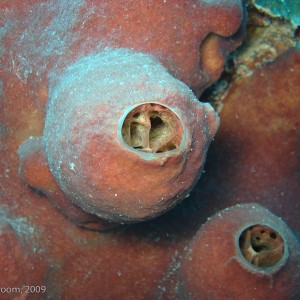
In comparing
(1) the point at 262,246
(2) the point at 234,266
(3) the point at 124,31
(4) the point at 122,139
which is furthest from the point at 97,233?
(3) the point at 124,31

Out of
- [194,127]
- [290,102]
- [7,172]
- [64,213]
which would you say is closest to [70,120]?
[194,127]

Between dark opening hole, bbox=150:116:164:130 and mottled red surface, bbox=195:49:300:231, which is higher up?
dark opening hole, bbox=150:116:164:130

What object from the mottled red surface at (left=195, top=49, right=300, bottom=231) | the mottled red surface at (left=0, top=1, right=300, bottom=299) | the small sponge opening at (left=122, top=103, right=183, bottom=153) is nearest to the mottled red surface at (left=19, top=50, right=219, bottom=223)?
the small sponge opening at (left=122, top=103, right=183, bottom=153)

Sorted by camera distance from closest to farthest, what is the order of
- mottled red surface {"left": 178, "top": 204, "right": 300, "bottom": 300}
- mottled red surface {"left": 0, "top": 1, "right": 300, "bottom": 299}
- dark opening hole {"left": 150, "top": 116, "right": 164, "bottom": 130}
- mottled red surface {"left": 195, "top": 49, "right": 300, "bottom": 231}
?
dark opening hole {"left": 150, "top": 116, "right": 164, "bottom": 130}
mottled red surface {"left": 178, "top": 204, "right": 300, "bottom": 300}
mottled red surface {"left": 0, "top": 1, "right": 300, "bottom": 299}
mottled red surface {"left": 195, "top": 49, "right": 300, "bottom": 231}

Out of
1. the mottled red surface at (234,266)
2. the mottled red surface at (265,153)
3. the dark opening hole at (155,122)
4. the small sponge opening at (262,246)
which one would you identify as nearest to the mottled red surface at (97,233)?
the mottled red surface at (265,153)

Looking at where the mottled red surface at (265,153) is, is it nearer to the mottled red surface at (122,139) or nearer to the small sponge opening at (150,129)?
the mottled red surface at (122,139)

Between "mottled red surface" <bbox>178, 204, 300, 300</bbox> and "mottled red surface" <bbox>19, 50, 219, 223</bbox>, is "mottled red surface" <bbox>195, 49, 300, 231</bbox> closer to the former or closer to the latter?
"mottled red surface" <bbox>178, 204, 300, 300</bbox>

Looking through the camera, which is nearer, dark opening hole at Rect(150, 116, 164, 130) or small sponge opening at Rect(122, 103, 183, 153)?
small sponge opening at Rect(122, 103, 183, 153)

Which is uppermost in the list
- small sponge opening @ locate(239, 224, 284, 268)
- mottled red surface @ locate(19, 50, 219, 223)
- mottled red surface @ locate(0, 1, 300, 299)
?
mottled red surface @ locate(19, 50, 219, 223)
